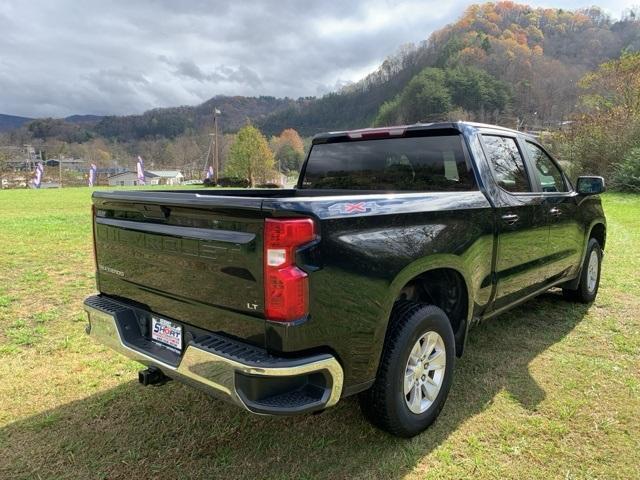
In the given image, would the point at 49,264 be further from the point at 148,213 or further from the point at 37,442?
the point at 148,213

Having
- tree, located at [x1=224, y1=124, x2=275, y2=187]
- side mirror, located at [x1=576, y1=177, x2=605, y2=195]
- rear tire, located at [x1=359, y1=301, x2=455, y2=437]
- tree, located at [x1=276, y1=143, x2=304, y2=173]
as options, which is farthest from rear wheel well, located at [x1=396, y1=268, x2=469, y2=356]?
tree, located at [x1=276, y1=143, x2=304, y2=173]

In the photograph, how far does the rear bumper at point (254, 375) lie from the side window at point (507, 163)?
7.14ft

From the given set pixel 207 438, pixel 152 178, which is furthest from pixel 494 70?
pixel 207 438

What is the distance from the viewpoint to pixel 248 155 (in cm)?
5628

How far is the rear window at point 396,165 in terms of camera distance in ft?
11.1

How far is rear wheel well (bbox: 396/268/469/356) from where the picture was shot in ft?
9.80

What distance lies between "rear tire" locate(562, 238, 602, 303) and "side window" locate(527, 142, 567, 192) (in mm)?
1027

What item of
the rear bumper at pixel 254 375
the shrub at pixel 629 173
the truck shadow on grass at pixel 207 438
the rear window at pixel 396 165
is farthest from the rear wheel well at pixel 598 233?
the shrub at pixel 629 173

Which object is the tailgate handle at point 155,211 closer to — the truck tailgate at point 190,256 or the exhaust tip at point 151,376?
the truck tailgate at point 190,256

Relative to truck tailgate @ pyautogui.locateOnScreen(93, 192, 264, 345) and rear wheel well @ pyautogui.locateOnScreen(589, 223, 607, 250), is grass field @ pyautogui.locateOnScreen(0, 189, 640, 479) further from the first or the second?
rear wheel well @ pyautogui.locateOnScreen(589, 223, 607, 250)

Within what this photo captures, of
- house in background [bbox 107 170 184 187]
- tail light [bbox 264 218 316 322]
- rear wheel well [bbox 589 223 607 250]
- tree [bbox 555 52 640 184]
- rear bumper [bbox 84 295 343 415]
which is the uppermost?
tree [bbox 555 52 640 184]

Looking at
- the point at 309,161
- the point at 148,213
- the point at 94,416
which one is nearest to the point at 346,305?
the point at 148,213

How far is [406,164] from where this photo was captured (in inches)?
141

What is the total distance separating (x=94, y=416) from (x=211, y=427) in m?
0.79
